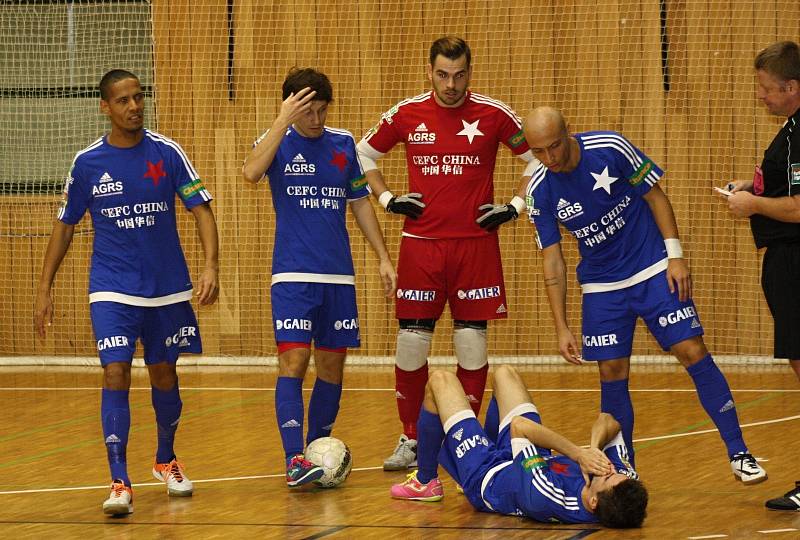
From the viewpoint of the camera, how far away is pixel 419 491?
5.98m

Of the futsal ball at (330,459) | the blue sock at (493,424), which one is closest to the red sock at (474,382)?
the futsal ball at (330,459)

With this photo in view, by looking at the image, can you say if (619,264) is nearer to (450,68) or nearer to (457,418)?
(457,418)

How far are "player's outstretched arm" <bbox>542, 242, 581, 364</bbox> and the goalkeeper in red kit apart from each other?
0.88 meters

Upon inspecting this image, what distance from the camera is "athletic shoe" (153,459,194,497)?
246 inches

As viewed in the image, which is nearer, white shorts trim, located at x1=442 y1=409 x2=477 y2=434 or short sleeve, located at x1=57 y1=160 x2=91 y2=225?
white shorts trim, located at x1=442 y1=409 x2=477 y2=434

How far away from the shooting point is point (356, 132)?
1145cm

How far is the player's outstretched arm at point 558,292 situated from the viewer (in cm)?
587

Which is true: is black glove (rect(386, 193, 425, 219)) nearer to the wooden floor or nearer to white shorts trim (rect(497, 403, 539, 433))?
the wooden floor

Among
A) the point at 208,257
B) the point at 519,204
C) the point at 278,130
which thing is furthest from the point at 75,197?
the point at 519,204

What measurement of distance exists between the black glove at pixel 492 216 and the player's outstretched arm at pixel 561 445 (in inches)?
62.8

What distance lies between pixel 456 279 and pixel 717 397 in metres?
1.69

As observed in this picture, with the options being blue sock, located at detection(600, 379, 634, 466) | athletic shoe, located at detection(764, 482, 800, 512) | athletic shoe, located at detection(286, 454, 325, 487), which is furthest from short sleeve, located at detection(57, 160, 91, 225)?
athletic shoe, located at detection(764, 482, 800, 512)

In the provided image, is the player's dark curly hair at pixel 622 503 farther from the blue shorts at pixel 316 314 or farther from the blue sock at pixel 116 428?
the blue sock at pixel 116 428

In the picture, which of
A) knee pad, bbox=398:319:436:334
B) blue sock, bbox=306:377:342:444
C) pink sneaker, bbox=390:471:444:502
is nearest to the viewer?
pink sneaker, bbox=390:471:444:502
